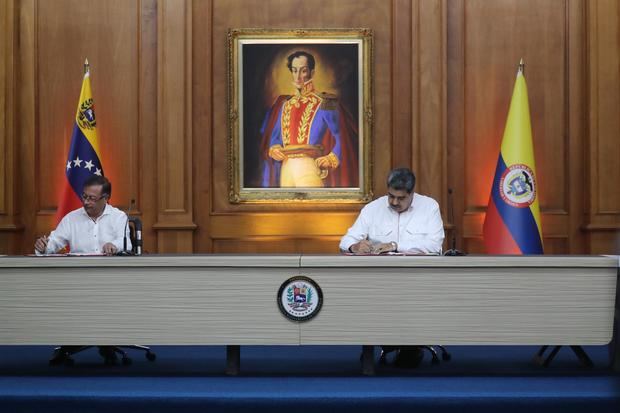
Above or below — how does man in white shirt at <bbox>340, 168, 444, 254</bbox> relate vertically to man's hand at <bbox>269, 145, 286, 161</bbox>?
below

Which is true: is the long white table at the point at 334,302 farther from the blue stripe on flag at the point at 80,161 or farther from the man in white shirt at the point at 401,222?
the blue stripe on flag at the point at 80,161

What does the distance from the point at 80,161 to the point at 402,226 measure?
268cm

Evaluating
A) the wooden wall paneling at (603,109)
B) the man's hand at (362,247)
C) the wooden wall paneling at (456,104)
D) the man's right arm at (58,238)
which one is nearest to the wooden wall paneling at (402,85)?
the wooden wall paneling at (456,104)

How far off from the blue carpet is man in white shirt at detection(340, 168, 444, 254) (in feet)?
2.28

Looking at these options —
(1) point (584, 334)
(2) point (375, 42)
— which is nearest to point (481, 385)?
(1) point (584, 334)

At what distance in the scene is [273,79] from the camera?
6.78m

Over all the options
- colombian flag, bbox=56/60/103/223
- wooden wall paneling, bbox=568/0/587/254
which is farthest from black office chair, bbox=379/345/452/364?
colombian flag, bbox=56/60/103/223

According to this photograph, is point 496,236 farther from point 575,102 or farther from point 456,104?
point 575,102

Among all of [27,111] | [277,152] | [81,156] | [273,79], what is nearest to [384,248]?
[277,152]

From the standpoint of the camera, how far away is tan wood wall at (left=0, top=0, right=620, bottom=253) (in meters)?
6.68

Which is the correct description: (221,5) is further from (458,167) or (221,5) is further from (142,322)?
(142,322)

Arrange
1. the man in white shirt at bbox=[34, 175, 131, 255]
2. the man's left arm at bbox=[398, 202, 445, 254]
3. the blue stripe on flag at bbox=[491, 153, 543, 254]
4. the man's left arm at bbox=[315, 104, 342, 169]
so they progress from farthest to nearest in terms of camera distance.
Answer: the man's left arm at bbox=[315, 104, 342, 169] → the blue stripe on flag at bbox=[491, 153, 543, 254] → the man in white shirt at bbox=[34, 175, 131, 255] → the man's left arm at bbox=[398, 202, 445, 254]

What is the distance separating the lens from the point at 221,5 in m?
6.76

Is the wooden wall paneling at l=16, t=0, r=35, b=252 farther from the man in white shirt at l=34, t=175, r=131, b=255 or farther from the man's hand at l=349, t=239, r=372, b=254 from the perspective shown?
the man's hand at l=349, t=239, r=372, b=254
